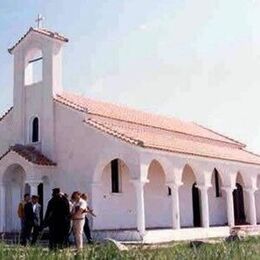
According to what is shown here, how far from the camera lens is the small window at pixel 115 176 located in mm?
20375

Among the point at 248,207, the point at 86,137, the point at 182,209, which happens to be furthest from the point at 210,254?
the point at 248,207

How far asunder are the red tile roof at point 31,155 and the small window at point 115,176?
7.50ft

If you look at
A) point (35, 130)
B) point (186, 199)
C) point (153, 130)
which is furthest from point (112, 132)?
point (186, 199)

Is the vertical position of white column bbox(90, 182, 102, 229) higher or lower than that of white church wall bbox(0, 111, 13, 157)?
lower

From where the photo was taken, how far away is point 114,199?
20078 millimetres

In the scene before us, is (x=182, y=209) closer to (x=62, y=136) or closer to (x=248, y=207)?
(x=248, y=207)

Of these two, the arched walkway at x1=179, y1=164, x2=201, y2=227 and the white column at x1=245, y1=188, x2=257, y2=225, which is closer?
the arched walkway at x1=179, y1=164, x2=201, y2=227

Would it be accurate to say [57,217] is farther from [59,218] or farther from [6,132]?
[6,132]

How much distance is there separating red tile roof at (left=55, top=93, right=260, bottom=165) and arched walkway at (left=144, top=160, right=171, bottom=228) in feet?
5.43

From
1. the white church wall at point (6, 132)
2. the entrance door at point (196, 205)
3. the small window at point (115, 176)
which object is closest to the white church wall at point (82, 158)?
the small window at point (115, 176)

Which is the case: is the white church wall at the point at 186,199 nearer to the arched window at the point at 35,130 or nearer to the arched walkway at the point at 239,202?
the arched walkway at the point at 239,202

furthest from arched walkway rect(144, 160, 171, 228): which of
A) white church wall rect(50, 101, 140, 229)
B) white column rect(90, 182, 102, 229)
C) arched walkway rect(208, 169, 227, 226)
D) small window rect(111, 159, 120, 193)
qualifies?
arched walkway rect(208, 169, 227, 226)

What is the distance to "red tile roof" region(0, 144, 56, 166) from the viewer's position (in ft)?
64.3

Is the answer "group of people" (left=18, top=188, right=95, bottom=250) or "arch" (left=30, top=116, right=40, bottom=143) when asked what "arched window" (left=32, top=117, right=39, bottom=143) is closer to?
"arch" (left=30, top=116, right=40, bottom=143)
